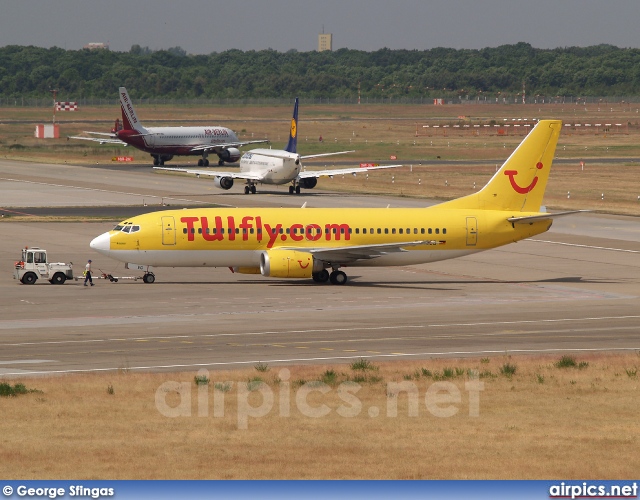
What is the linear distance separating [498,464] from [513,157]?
1726 inches

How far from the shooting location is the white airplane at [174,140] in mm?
147875

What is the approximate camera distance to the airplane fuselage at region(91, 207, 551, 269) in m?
62.2

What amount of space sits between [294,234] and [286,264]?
2.16 metres

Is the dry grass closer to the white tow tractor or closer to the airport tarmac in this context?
the airport tarmac

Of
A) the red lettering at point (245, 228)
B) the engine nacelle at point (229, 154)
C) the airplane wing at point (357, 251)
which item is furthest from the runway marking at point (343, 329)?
the engine nacelle at point (229, 154)

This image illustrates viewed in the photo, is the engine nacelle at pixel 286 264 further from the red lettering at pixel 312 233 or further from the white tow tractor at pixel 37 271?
the white tow tractor at pixel 37 271

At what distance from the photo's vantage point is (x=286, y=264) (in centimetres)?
6219

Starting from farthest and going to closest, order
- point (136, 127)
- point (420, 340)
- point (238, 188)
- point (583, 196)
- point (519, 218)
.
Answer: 1. point (136, 127)
2. point (238, 188)
3. point (583, 196)
4. point (519, 218)
5. point (420, 340)

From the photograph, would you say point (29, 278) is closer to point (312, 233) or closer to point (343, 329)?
point (312, 233)

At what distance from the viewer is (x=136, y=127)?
487ft

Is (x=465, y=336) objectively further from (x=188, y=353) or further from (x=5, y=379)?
(x=5, y=379)

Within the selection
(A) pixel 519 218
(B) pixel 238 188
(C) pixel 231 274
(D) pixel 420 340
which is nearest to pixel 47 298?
(C) pixel 231 274

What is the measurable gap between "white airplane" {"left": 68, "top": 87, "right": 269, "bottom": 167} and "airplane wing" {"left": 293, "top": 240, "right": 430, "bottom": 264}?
275ft

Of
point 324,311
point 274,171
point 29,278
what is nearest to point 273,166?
point 274,171
